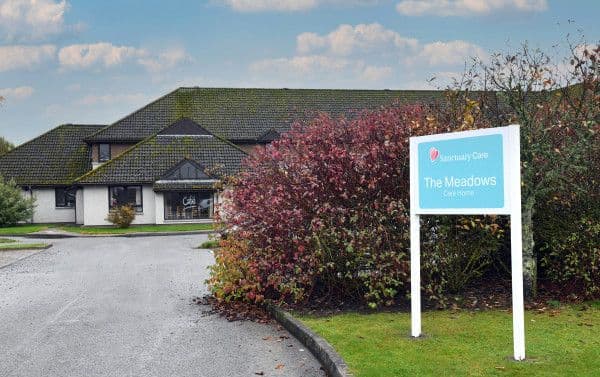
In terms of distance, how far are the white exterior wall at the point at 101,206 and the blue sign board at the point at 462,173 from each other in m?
35.9

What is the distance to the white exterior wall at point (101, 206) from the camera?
4241cm

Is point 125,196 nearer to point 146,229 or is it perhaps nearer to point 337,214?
point 146,229

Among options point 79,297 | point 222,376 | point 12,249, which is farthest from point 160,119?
point 222,376

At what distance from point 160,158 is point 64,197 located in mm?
8692

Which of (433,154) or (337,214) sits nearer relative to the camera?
(433,154)

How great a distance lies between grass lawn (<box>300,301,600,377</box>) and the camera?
22.2 feet

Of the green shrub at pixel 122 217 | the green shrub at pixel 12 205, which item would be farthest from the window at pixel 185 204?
the green shrub at pixel 12 205

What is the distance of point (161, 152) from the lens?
44.2 metres

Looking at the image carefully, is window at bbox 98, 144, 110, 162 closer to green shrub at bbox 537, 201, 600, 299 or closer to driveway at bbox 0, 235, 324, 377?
driveway at bbox 0, 235, 324, 377

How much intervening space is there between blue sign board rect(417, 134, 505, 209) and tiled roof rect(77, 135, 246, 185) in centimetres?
3328

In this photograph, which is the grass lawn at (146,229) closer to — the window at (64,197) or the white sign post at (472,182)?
the window at (64,197)

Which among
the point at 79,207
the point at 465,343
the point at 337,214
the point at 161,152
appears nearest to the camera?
the point at 465,343

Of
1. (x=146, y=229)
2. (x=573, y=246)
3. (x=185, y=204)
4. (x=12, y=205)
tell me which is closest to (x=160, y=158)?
(x=185, y=204)

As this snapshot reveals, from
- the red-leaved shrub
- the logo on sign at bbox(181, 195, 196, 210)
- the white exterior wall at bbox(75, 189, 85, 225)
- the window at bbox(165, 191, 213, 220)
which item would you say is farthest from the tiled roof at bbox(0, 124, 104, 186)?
the red-leaved shrub
